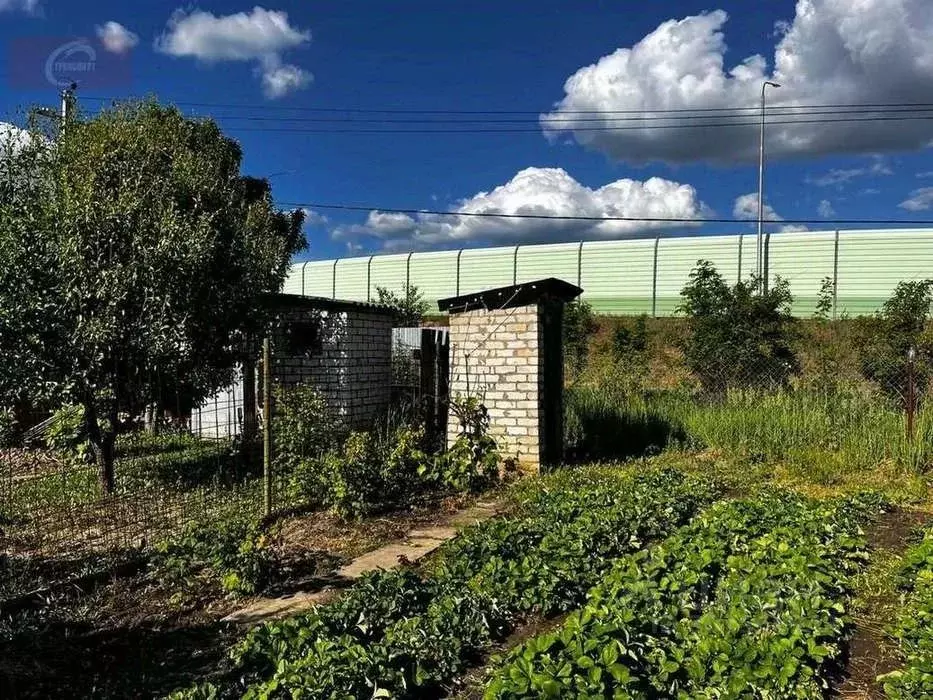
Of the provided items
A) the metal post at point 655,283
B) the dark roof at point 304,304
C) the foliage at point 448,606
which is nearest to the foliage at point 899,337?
the foliage at point 448,606

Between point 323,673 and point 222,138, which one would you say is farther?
point 222,138

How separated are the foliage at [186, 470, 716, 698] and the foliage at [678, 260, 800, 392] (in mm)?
6967

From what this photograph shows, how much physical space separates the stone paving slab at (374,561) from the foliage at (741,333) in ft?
21.6

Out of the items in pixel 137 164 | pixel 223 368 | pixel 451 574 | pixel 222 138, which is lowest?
pixel 451 574

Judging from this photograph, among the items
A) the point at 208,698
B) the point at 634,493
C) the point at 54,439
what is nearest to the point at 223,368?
the point at 54,439

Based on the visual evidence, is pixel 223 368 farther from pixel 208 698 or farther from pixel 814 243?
pixel 814 243

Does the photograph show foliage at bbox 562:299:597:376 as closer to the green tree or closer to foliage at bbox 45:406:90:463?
the green tree

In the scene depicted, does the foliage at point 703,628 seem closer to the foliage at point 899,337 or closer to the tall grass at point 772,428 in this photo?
the tall grass at point 772,428

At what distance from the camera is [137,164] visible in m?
7.01

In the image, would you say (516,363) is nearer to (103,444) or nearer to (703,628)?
(103,444)

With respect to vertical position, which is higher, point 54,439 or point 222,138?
point 222,138

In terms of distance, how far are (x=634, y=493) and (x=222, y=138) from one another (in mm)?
12909

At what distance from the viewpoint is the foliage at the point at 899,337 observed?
32.3 feet

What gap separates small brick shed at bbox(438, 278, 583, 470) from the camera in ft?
22.7
